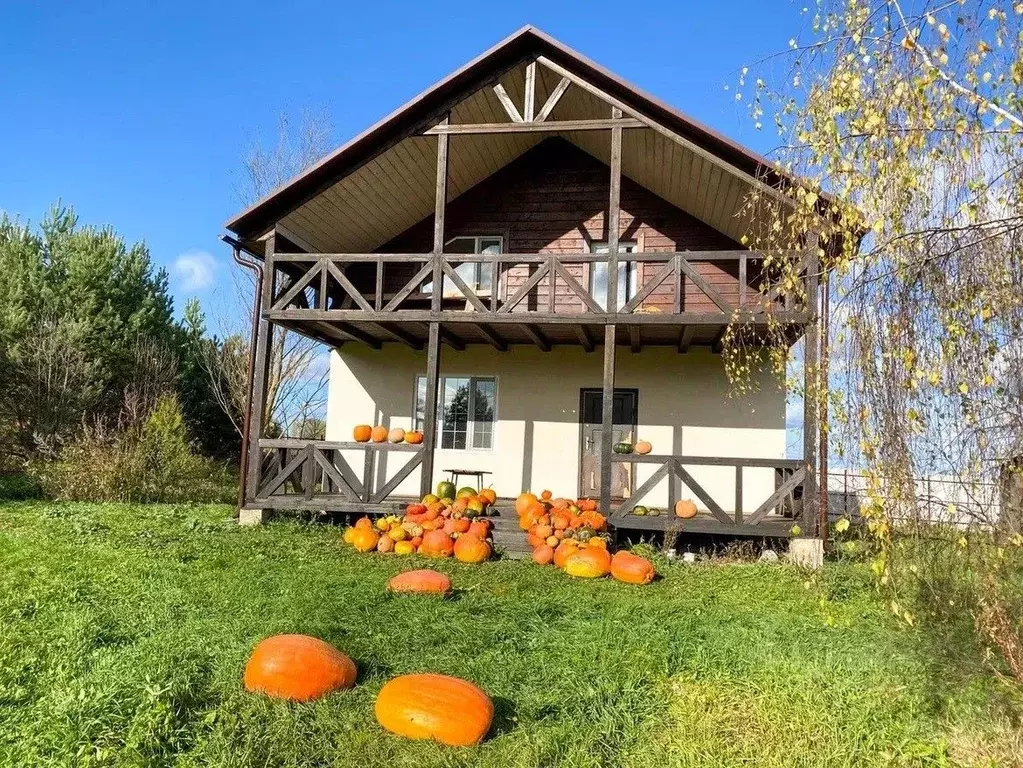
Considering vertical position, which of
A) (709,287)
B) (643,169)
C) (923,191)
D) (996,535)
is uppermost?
(643,169)

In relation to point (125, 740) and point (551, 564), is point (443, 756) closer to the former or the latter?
point (125, 740)

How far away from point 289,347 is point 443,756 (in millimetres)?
17625

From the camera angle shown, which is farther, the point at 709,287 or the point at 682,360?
the point at 682,360

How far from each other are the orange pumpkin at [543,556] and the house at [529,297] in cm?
123

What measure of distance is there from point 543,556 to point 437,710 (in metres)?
4.87

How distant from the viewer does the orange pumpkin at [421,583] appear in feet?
21.6

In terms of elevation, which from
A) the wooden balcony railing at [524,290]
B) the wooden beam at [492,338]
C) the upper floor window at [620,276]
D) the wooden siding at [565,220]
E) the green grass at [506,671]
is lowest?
the green grass at [506,671]

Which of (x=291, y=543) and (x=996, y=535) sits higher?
(x=996, y=535)

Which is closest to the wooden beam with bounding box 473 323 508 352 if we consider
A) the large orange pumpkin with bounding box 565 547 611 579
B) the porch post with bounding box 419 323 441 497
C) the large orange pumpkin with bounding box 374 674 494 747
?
the porch post with bounding box 419 323 441 497

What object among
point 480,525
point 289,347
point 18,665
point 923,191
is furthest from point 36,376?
point 923,191

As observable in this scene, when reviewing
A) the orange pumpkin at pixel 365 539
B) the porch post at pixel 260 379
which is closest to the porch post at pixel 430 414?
the orange pumpkin at pixel 365 539

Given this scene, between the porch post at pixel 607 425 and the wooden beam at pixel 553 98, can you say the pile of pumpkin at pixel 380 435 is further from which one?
the wooden beam at pixel 553 98

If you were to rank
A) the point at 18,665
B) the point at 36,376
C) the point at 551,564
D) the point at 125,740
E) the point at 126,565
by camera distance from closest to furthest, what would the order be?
1. the point at 125,740
2. the point at 18,665
3. the point at 126,565
4. the point at 551,564
5. the point at 36,376

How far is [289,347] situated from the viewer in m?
19.9
